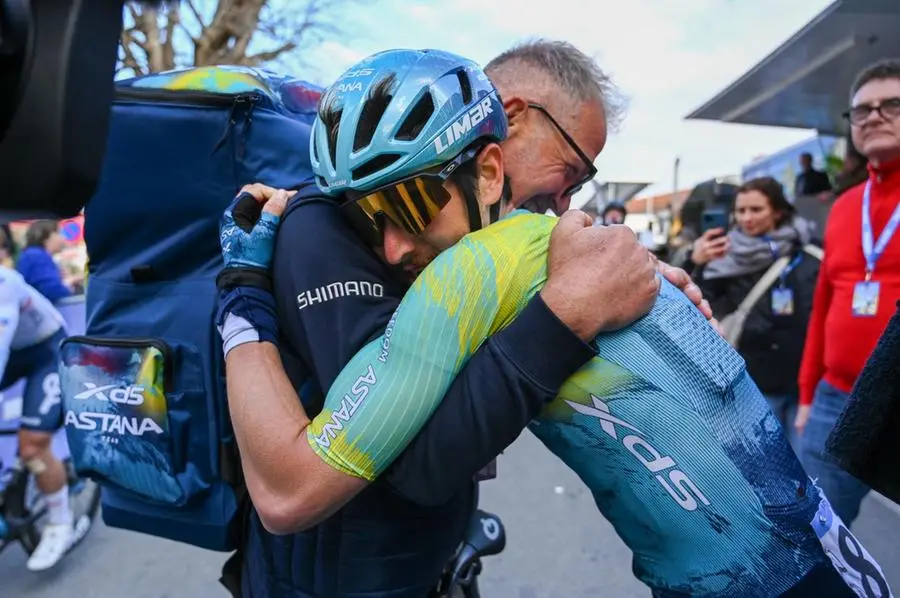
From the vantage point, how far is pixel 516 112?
150cm

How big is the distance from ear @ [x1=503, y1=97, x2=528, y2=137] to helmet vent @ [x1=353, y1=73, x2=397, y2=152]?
45cm

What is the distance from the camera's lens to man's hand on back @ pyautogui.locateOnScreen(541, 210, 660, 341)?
0.99 m

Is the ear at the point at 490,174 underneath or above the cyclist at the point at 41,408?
above

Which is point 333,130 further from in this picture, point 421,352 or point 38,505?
point 38,505

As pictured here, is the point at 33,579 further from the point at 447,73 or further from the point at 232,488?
the point at 447,73

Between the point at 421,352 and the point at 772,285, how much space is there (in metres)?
3.31

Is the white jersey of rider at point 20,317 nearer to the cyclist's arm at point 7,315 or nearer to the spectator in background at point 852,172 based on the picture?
the cyclist's arm at point 7,315

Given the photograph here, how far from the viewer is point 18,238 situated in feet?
31.6

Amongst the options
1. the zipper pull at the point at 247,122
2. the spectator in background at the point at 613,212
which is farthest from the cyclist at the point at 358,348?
the spectator in background at the point at 613,212

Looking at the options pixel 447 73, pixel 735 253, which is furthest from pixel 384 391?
pixel 735 253

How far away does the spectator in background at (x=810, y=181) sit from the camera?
10125 millimetres

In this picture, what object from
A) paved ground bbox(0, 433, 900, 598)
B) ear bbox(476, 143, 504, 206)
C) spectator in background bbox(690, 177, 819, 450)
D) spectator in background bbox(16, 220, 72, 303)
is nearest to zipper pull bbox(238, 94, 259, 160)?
ear bbox(476, 143, 504, 206)

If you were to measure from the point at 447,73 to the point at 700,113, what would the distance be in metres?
12.6

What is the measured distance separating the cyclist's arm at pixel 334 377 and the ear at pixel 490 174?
0.24 m
